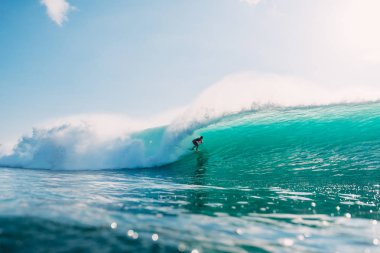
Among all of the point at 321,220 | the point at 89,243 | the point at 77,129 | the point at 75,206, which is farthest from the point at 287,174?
the point at 77,129

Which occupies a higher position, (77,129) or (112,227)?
(77,129)

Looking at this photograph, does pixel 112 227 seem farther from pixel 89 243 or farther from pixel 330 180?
pixel 330 180

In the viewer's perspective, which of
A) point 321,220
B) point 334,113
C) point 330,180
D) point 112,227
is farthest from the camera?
point 334,113

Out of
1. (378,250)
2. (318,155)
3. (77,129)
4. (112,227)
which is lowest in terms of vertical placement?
(378,250)

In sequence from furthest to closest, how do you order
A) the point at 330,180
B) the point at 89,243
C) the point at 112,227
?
1. the point at 330,180
2. the point at 112,227
3. the point at 89,243

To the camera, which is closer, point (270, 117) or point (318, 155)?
point (318, 155)

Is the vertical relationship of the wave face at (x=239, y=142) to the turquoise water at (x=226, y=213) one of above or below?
above

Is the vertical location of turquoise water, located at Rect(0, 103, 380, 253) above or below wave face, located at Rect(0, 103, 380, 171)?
below

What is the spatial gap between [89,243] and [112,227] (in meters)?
0.48

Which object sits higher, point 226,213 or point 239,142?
point 239,142

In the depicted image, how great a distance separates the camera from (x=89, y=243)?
90.2 inches

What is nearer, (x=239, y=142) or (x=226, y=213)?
(x=226, y=213)

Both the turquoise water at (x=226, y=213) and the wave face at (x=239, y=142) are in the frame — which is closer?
the turquoise water at (x=226, y=213)

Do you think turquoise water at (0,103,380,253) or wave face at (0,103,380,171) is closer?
turquoise water at (0,103,380,253)
